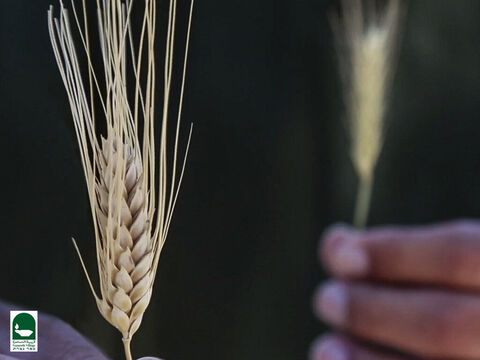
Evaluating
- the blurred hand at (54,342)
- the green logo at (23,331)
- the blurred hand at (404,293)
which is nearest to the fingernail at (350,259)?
the blurred hand at (404,293)

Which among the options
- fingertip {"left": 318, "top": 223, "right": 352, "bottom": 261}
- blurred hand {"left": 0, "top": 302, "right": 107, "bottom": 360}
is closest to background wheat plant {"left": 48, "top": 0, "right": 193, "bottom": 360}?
blurred hand {"left": 0, "top": 302, "right": 107, "bottom": 360}

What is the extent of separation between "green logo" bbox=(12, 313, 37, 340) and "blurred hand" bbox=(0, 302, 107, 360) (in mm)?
17

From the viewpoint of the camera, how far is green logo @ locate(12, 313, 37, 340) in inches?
66.8

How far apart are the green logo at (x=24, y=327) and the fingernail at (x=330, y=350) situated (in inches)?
26.9

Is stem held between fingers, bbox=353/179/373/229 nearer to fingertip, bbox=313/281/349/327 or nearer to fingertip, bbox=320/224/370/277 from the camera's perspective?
fingertip, bbox=320/224/370/277

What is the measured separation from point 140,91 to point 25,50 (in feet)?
1.05

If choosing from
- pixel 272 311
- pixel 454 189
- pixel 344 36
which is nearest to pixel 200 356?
pixel 272 311

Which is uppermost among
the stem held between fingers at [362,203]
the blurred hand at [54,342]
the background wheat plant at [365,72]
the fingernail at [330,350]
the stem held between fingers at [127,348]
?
the background wheat plant at [365,72]

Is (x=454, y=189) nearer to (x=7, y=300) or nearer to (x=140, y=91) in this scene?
(x=140, y=91)

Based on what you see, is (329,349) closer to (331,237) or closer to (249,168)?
(331,237)

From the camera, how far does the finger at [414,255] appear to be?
1.37 metres

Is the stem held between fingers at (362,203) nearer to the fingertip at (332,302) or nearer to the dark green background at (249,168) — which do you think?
the dark green background at (249,168)

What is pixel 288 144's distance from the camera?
1544 mm

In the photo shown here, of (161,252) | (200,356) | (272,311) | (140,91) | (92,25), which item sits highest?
(92,25)
